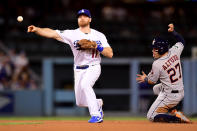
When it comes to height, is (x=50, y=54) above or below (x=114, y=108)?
above

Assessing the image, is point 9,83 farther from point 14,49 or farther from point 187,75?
point 187,75

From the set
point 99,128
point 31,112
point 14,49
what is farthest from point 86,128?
point 14,49

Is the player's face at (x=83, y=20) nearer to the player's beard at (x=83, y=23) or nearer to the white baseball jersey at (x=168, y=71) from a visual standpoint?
the player's beard at (x=83, y=23)

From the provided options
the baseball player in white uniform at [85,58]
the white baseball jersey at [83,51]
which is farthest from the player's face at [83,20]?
the white baseball jersey at [83,51]

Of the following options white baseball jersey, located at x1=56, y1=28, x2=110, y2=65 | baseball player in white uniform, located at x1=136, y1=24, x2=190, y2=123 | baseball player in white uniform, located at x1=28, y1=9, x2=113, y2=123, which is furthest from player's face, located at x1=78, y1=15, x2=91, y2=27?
baseball player in white uniform, located at x1=136, y1=24, x2=190, y2=123

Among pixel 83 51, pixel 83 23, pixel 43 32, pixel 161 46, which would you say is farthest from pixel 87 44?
pixel 161 46

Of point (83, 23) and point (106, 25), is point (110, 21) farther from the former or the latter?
point (83, 23)
